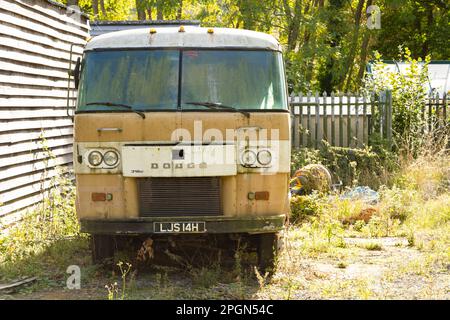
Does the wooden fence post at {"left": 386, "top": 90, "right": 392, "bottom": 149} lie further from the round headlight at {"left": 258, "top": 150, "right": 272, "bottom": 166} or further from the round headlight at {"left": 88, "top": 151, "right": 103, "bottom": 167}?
the round headlight at {"left": 88, "top": 151, "right": 103, "bottom": 167}

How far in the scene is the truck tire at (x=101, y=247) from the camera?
764 cm

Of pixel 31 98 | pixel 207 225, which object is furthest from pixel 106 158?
pixel 31 98

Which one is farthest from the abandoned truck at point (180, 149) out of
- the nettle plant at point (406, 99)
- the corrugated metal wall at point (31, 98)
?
the nettle plant at point (406, 99)

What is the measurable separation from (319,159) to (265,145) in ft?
24.3

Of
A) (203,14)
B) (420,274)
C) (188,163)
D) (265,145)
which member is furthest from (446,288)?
(203,14)

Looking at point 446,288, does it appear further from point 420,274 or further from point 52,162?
point 52,162

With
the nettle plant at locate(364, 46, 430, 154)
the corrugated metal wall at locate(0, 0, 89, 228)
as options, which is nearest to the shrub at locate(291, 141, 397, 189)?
the nettle plant at locate(364, 46, 430, 154)

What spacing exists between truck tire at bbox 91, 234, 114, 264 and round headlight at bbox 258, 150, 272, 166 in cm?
179

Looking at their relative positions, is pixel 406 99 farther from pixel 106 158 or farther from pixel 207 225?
pixel 106 158

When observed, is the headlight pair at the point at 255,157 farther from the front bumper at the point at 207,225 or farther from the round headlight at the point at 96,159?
the round headlight at the point at 96,159

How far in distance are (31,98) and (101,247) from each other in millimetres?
3476

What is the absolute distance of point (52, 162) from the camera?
436 inches

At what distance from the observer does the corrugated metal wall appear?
367 inches

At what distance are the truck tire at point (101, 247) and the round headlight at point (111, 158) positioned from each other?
2.85 feet
